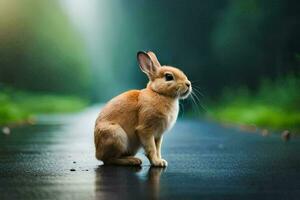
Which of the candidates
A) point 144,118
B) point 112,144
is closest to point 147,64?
point 144,118

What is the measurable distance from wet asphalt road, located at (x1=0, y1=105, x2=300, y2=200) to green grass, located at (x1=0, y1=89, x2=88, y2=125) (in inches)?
323

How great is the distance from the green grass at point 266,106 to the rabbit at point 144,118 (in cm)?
730

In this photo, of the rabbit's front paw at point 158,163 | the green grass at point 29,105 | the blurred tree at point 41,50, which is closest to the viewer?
the rabbit's front paw at point 158,163

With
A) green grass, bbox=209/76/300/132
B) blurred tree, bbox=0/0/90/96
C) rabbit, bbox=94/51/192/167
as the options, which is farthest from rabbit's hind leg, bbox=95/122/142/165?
blurred tree, bbox=0/0/90/96

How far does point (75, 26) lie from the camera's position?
35938 millimetres

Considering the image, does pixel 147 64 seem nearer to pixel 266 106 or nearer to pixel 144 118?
pixel 144 118

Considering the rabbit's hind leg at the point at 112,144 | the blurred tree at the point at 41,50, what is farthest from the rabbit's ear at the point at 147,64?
the blurred tree at the point at 41,50

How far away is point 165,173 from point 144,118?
2.21 ft

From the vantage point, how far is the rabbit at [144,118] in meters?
7.65

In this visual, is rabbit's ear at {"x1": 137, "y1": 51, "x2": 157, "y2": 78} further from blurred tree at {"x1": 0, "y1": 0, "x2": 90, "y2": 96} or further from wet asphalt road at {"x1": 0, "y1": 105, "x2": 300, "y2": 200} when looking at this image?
blurred tree at {"x1": 0, "y1": 0, "x2": 90, "y2": 96}

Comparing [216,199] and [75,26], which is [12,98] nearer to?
[75,26]

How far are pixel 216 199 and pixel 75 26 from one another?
30.8 metres

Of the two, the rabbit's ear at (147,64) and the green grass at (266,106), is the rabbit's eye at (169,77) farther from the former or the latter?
the green grass at (266,106)

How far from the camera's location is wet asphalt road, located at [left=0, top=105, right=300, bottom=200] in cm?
595
